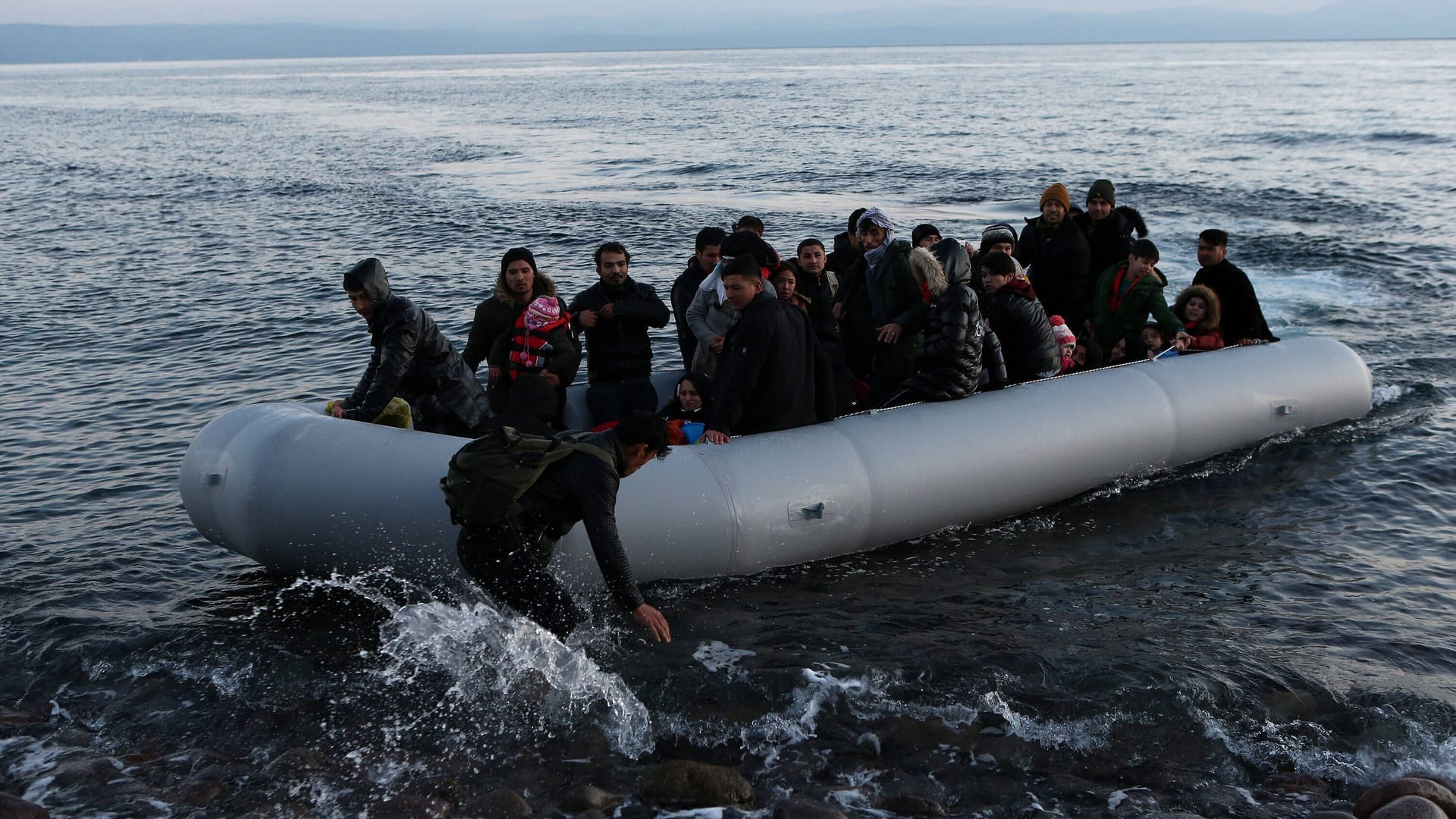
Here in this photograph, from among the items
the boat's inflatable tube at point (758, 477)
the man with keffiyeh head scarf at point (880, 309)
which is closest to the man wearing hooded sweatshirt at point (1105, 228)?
the boat's inflatable tube at point (758, 477)

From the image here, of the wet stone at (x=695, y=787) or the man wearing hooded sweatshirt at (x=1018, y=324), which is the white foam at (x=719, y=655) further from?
the man wearing hooded sweatshirt at (x=1018, y=324)

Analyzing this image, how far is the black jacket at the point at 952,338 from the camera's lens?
22.3 ft

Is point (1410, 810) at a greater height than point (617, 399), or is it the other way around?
point (617, 399)

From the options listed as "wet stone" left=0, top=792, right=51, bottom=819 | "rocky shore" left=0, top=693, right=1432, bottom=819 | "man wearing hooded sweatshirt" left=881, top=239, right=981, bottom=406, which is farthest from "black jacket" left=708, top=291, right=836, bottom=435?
"wet stone" left=0, top=792, right=51, bottom=819

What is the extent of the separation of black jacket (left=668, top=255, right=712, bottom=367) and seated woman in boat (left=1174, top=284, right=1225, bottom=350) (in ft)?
12.3

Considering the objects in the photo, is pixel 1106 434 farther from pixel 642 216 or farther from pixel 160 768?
pixel 642 216

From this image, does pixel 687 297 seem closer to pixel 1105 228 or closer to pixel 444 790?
pixel 444 790

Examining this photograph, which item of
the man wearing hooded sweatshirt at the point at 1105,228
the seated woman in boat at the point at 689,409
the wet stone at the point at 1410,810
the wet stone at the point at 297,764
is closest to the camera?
the wet stone at the point at 1410,810

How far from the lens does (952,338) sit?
6867 mm

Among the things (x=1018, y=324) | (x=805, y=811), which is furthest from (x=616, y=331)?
(x=805, y=811)

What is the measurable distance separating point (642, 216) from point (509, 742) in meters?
15.8

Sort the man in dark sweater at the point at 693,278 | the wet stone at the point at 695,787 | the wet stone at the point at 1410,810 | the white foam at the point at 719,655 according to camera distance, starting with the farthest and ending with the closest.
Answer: the man in dark sweater at the point at 693,278
the white foam at the point at 719,655
the wet stone at the point at 695,787
the wet stone at the point at 1410,810

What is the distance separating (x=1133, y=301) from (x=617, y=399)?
4.01 metres

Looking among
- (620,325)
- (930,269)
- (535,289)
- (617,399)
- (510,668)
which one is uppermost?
(930,269)
